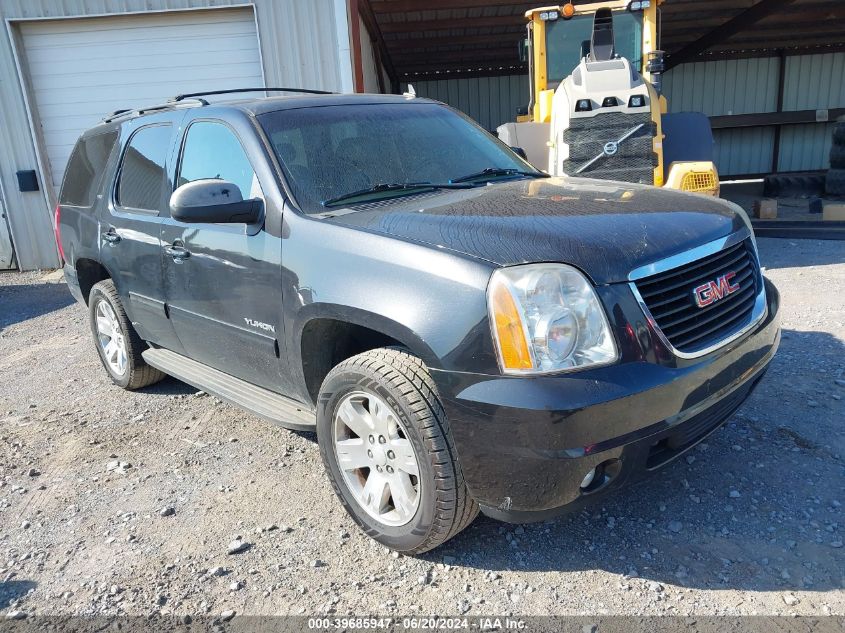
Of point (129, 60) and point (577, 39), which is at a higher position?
point (129, 60)

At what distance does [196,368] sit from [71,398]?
154 cm

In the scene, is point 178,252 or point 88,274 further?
point 88,274

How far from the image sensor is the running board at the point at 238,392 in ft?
9.59

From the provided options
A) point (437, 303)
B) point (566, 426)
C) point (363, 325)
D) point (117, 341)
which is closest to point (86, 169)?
point (117, 341)

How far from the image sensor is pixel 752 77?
1750 cm

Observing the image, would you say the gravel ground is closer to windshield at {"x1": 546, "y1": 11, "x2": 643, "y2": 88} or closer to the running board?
the running board

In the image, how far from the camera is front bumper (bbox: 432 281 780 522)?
6.66 ft

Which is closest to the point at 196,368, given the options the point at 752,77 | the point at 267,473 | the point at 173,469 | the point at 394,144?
the point at 173,469

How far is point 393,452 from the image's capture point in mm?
2492

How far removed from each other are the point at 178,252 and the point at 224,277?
0.50 m

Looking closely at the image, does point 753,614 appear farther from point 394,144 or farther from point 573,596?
point 394,144

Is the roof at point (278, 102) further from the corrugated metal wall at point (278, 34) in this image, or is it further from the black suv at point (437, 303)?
the corrugated metal wall at point (278, 34)

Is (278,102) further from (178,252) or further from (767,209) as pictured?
(767,209)

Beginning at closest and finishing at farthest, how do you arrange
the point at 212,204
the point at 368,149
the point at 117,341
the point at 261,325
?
the point at 212,204, the point at 261,325, the point at 368,149, the point at 117,341
